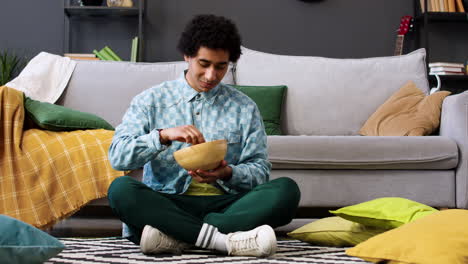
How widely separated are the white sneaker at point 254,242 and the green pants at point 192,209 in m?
0.07

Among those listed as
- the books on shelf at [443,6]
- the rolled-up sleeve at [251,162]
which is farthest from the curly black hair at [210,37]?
the books on shelf at [443,6]

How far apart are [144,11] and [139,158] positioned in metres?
2.97

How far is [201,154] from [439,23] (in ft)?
12.0

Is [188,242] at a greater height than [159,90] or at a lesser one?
lesser

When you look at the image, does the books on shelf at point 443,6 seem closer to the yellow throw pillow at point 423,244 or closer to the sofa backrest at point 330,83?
the sofa backrest at point 330,83

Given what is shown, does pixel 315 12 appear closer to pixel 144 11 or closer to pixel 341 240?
pixel 144 11

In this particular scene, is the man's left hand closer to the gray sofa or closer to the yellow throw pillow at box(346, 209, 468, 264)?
the yellow throw pillow at box(346, 209, 468, 264)

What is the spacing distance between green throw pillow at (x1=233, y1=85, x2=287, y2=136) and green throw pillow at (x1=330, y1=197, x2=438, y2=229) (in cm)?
120

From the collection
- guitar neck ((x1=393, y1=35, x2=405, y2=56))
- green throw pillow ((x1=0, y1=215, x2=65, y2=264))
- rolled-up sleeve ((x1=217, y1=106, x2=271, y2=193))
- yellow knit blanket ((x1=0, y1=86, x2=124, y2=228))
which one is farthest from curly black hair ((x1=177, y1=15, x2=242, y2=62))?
guitar neck ((x1=393, y1=35, x2=405, y2=56))

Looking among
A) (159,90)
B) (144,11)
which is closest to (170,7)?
(144,11)

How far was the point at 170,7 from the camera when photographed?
4.92m

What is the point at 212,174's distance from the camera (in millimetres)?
2027

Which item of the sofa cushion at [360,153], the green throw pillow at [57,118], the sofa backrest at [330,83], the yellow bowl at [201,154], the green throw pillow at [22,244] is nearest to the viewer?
the green throw pillow at [22,244]

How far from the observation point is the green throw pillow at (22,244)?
Answer: 4.49ft
